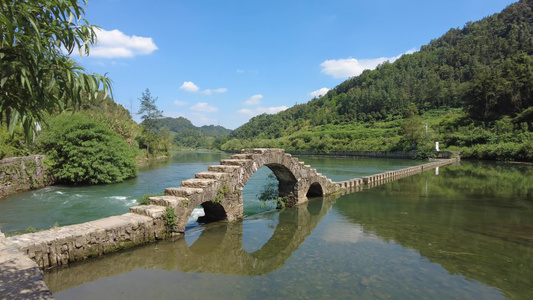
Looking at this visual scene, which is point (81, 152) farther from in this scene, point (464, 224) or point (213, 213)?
point (464, 224)

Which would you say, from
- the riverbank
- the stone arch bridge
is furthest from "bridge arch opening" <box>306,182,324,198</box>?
the riverbank

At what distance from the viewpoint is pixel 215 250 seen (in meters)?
8.88

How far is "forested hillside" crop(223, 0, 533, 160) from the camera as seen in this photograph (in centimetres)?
5666

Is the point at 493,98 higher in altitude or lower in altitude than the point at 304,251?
higher

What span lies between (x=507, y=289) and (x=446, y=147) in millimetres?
58601

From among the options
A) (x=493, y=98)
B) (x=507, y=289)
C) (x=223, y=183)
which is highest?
(x=493, y=98)

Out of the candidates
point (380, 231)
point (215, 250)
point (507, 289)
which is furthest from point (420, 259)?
point (215, 250)

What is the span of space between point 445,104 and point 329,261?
10043 centimetres

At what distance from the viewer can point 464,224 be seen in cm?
1193

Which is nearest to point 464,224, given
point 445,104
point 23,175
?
point 23,175

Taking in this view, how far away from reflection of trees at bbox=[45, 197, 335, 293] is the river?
0.09ft

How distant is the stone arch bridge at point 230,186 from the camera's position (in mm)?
9562

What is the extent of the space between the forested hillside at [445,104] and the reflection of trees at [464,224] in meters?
31.8

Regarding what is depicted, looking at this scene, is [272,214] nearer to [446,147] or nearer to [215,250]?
[215,250]
